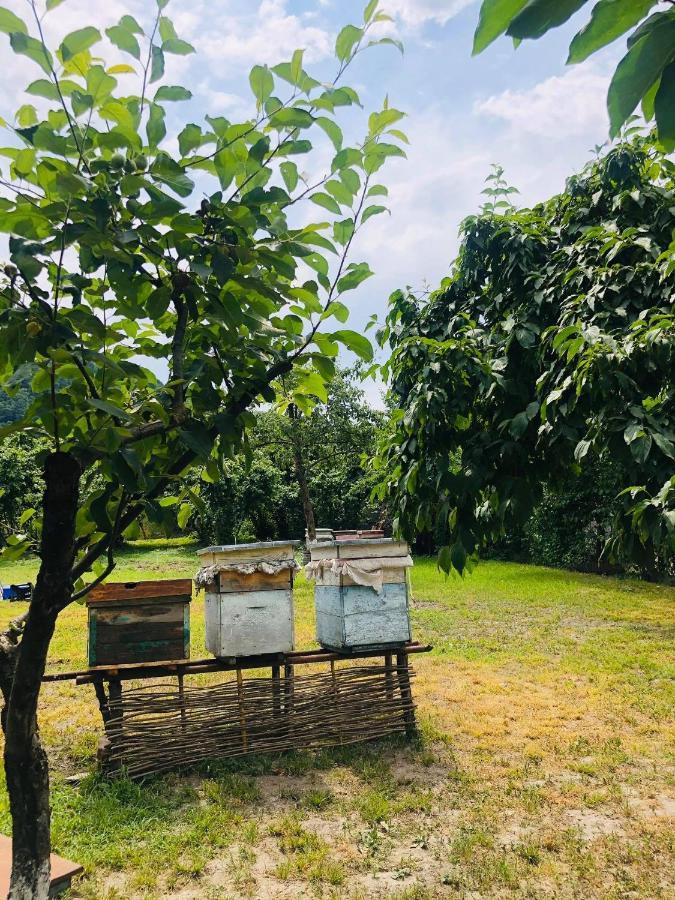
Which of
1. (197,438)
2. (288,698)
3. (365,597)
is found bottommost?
(288,698)

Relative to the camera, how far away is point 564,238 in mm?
3494

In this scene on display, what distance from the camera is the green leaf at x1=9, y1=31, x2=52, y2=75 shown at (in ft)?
3.07

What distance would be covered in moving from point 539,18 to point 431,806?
4.52m

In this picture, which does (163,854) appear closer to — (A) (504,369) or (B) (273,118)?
(A) (504,369)

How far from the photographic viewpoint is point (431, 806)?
4.18m

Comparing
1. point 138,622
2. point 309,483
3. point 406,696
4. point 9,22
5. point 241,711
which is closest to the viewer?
point 9,22

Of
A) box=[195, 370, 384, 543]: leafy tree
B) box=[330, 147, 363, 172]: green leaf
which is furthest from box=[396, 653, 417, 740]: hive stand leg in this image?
box=[195, 370, 384, 543]: leafy tree

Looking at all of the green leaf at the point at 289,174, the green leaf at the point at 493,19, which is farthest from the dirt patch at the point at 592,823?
the green leaf at the point at 493,19

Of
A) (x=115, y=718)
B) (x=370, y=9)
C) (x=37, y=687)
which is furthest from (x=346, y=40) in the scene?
(x=115, y=718)

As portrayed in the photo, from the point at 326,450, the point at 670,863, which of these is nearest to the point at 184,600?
the point at 670,863

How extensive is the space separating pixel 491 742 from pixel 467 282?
3717mm

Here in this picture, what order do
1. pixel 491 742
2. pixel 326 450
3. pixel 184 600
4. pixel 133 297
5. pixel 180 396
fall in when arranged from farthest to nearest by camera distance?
pixel 326 450, pixel 491 742, pixel 184 600, pixel 180 396, pixel 133 297

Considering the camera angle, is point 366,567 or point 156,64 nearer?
point 156,64

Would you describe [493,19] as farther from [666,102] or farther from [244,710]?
[244,710]
